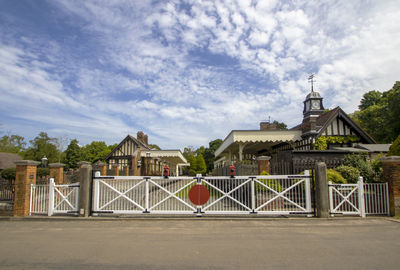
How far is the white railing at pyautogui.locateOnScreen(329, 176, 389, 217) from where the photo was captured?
814 centimetres

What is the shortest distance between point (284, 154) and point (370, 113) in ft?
120

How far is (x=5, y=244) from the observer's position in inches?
215

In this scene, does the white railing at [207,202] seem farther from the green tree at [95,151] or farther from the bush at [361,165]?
the green tree at [95,151]

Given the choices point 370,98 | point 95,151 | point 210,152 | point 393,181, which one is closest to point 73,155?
point 95,151

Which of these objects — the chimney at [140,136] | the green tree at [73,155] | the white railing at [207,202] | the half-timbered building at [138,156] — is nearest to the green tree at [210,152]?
the green tree at [73,155]

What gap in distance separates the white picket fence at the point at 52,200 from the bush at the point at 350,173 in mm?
A: 10872

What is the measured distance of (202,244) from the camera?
5355mm

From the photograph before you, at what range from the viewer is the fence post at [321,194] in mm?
8031

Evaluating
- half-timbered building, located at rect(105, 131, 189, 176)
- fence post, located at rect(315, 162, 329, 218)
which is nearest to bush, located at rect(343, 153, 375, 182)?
fence post, located at rect(315, 162, 329, 218)

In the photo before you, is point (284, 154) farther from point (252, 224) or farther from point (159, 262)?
point (159, 262)

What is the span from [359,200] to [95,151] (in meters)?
63.8

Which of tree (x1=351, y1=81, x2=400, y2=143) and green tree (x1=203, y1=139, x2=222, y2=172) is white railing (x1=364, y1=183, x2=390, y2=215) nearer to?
tree (x1=351, y1=81, x2=400, y2=143)

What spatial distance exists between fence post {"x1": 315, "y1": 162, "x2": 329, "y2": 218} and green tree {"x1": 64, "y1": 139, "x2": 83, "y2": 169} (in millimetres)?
62340

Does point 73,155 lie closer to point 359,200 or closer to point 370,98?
point 359,200
